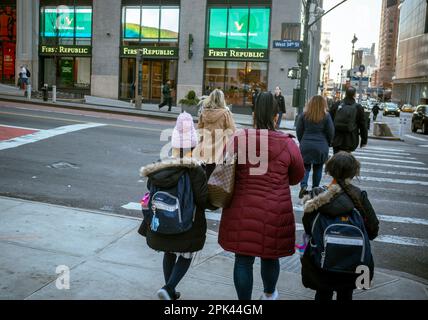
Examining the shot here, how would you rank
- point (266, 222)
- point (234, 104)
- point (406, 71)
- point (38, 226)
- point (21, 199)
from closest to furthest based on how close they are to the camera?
point (266, 222) → point (38, 226) → point (21, 199) → point (234, 104) → point (406, 71)

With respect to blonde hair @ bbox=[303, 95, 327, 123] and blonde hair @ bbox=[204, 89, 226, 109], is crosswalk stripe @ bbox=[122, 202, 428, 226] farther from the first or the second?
blonde hair @ bbox=[204, 89, 226, 109]

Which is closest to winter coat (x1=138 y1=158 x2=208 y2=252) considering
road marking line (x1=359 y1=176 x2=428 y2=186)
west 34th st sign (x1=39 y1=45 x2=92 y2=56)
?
road marking line (x1=359 y1=176 x2=428 y2=186)

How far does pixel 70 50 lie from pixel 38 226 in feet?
106

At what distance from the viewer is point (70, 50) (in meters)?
36.6

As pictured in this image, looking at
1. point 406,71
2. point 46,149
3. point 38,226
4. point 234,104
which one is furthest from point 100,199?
point 406,71

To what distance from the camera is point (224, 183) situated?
4020mm

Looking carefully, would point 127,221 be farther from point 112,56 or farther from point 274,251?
point 112,56

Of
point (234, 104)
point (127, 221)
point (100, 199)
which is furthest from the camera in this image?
point (234, 104)

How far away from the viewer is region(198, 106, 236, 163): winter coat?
714 cm

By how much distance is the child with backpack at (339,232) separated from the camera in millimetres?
3965

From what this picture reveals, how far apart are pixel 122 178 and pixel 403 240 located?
224 inches

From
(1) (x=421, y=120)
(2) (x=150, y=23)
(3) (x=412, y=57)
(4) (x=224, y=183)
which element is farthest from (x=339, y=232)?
(3) (x=412, y=57)

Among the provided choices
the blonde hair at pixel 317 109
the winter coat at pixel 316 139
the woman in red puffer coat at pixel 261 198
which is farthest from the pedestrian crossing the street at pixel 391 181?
the woman in red puffer coat at pixel 261 198

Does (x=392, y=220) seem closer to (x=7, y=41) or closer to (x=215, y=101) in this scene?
(x=215, y=101)
